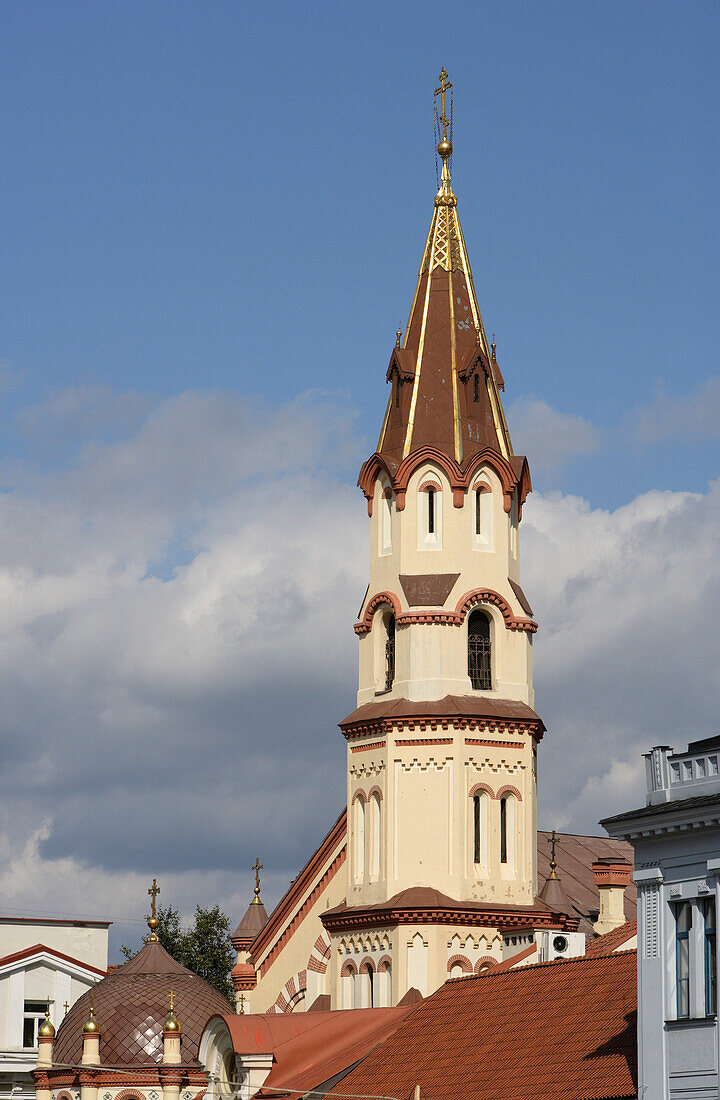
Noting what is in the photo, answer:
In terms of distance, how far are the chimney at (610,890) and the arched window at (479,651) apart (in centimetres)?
606

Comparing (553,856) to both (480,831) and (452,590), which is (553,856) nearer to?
(480,831)

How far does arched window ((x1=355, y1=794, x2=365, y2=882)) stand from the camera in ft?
214

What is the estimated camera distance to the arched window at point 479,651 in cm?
6544

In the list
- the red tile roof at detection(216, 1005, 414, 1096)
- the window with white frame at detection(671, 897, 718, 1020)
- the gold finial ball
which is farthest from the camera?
the gold finial ball

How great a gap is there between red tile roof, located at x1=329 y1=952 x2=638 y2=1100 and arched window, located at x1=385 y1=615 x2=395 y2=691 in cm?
1197

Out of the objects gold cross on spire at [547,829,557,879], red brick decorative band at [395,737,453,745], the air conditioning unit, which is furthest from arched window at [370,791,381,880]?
the air conditioning unit

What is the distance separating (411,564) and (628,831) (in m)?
23.9

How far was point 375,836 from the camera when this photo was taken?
64.8 metres

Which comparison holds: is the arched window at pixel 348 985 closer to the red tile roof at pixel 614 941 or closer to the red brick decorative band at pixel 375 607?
the red brick decorative band at pixel 375 607

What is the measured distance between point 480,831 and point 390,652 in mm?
5899

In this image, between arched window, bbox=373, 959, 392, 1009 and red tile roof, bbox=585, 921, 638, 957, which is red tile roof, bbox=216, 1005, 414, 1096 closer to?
arched window, bbox=373, 959, 392, 1009

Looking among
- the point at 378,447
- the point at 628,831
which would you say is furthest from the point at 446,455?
the point at 628,831

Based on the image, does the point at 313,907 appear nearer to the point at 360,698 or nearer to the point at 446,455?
the point at 360,698

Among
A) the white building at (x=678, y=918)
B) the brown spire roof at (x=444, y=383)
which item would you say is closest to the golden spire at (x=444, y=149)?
the brown spire roof at (x=444, y=383)
